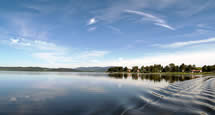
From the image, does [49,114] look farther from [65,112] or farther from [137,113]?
[137,113]

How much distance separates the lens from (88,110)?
39.5 ft

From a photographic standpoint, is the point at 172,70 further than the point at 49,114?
Yes

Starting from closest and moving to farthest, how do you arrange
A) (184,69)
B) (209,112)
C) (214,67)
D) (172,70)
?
1. (209,112)
2. (214,67)
3. (184,69)
4. (172,70)

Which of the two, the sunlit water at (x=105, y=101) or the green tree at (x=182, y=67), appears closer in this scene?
the sunlit water at (x=105, y=101)

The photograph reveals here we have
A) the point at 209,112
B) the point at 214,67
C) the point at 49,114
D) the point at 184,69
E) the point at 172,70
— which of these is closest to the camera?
the point at 49,114

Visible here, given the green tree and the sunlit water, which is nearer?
the sunlit water

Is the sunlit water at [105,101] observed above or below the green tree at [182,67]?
below

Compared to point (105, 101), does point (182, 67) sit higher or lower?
higher

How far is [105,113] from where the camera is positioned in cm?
1120

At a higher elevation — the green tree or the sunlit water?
the green tree

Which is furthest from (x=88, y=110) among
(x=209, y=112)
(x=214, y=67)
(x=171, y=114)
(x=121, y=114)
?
(x=214, y=67)

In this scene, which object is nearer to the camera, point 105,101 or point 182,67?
point 105,101

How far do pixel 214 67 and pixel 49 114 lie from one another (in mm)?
199935

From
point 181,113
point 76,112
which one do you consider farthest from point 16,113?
point 181,113
